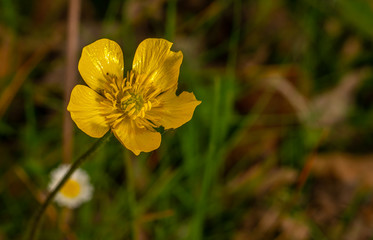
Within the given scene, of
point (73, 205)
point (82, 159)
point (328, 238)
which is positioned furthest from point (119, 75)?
point (328, 238)

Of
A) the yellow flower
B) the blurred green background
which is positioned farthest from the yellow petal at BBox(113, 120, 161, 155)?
the blurred green background

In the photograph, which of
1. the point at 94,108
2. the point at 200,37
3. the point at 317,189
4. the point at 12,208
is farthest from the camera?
the point at 200,37

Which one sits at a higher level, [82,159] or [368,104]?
[82,159]

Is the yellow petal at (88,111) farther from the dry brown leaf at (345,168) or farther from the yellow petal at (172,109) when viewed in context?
the dry brown leaf at (345,168)

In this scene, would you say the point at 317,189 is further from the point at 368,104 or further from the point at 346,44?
the point at 346,44

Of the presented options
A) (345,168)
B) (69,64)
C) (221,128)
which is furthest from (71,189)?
(345,168)

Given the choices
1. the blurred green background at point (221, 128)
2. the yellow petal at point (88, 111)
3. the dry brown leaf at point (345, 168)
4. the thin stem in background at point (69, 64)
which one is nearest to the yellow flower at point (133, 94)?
the yellow petal at point (88, 111)
